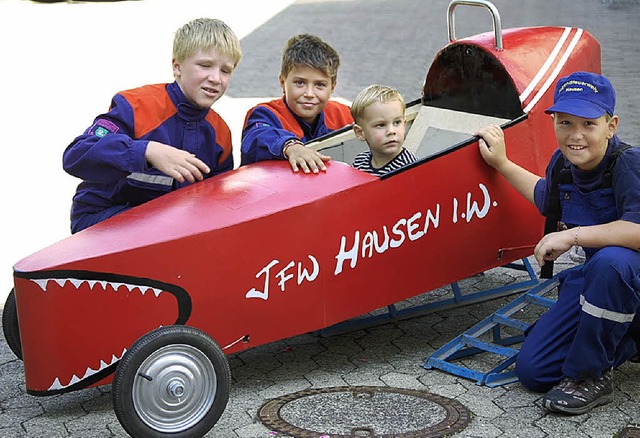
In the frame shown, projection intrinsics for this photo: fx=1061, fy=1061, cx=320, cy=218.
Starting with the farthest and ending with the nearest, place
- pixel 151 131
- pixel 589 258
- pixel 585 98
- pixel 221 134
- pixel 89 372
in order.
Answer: pixel 221 134
pixel 151 131
pixel 589 258
pixel 585 98
pixel 89 372

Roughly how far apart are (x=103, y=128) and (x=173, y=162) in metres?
0.40

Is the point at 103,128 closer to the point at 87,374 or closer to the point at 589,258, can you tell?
the point at 87,374

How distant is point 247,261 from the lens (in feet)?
12.9

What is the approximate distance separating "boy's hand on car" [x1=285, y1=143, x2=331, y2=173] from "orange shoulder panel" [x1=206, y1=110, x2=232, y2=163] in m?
0.47

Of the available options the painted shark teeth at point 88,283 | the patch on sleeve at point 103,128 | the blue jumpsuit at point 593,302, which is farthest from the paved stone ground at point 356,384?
the patch on sleeve at point 103,128

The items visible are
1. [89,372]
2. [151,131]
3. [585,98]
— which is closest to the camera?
[89,372]

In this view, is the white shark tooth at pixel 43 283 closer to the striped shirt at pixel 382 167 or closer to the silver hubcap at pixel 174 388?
the silver hubcap at pixel 174 388

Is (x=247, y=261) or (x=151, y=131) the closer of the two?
(x=247, y=261)

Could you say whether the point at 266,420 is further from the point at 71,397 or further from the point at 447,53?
the point at 447,53

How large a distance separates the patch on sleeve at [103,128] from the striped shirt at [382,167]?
1063mm

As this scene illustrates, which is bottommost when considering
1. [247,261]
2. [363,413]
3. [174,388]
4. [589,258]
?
[363,413]

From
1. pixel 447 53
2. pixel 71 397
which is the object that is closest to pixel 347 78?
pixel 447 53

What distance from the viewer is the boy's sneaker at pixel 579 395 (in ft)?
12.7

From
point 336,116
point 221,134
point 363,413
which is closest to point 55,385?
point 363,413
